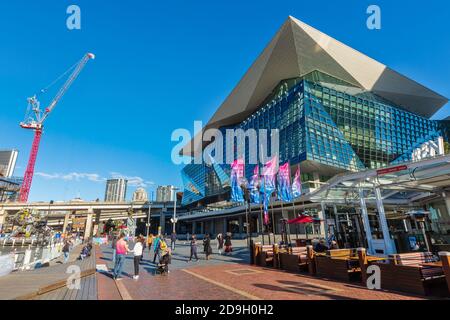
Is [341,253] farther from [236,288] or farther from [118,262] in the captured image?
[118,262]

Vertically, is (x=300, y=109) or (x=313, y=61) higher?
(x=313, y=61)

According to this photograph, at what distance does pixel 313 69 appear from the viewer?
55.4 m

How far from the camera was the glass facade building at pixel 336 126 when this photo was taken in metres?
44.9

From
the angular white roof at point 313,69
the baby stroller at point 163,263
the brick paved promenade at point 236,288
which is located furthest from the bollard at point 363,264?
the angular white roof at point 313,69

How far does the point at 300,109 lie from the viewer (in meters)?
45.9

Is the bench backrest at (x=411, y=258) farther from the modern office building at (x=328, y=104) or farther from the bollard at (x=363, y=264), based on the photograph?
the modern office building at (x=328, y=104)

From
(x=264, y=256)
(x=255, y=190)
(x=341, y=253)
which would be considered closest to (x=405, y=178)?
(x=341, y=253)

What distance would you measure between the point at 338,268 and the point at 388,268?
1.82 metres

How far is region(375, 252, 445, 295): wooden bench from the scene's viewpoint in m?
6.44
